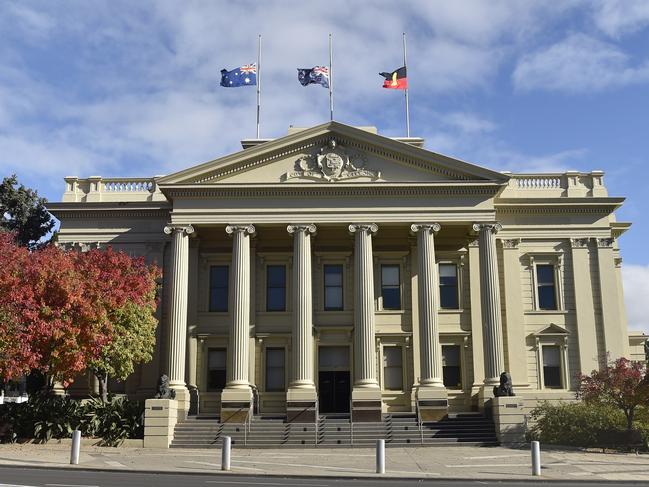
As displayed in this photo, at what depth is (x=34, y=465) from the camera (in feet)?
75.3

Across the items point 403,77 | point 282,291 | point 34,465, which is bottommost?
point 34,465

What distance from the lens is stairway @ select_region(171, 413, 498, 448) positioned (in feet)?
99.9

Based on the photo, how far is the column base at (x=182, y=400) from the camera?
107 ft

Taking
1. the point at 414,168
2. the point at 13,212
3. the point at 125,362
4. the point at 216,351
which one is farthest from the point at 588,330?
the point at 13,212

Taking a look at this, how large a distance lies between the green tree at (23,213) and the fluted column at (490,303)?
86.5 feet

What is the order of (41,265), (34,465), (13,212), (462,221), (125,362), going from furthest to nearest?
(13,212)
(462,221)
(125,362)
(41,265)
(34,465)

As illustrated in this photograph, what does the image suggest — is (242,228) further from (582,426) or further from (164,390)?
(582,426)

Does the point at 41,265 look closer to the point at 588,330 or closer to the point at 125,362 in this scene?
the point at 125,362

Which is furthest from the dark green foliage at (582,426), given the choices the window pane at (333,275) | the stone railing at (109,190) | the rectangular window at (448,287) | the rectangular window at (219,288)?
the stone railing at (109,190)

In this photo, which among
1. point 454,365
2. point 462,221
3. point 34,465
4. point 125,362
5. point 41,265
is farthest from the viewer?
point 454,365

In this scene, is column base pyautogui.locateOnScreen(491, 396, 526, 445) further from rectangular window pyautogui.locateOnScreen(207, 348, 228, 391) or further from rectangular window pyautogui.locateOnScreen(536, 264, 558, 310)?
rectangular window pyautogui.locateOnScreen(207, 348, 228, 391)

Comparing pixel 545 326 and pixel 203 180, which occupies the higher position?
pixel 203 180

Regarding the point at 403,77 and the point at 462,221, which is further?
the point at 403,77

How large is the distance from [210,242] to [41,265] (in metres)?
9.92
